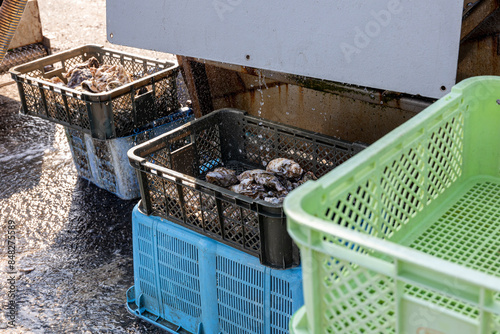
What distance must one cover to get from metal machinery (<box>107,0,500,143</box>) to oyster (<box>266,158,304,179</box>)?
1.40ft

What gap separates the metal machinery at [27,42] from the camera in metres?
5.96

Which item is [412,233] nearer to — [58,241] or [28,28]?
[58,241]

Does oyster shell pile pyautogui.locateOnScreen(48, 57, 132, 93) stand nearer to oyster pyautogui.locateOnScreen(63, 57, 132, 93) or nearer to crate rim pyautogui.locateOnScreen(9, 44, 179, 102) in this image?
oyster pyautogui.locateOnScreen(63, 57, 132, 93)

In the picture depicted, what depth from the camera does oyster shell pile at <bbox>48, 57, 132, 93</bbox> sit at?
3516mm

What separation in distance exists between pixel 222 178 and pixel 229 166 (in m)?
0.31

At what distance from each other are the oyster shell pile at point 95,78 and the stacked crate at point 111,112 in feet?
0.30

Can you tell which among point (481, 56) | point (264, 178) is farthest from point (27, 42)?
point (481, 56)

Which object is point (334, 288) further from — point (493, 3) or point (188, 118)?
point (188, 118)

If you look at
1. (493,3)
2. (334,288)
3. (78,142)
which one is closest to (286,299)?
(334,288)

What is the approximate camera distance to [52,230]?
3422mm

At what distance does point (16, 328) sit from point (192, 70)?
1.75 m

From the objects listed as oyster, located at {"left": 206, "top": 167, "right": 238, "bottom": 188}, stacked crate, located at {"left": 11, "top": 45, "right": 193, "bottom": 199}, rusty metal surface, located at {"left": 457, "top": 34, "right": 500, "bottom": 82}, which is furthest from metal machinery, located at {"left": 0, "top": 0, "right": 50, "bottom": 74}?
rusty metal surface, located at {"left": 457, "top": 34, "right": 500, "bottom": 82}

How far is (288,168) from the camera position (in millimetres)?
2658

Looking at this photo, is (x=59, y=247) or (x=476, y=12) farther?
(x=59, y=247)
